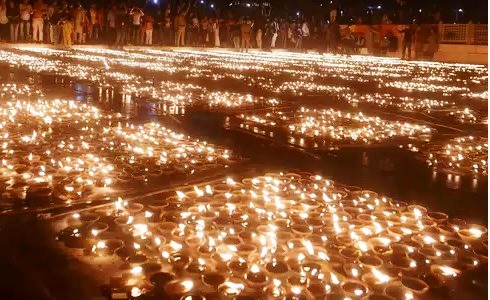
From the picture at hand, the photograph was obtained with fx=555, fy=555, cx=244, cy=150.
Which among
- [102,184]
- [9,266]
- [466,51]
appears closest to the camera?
[9,266]

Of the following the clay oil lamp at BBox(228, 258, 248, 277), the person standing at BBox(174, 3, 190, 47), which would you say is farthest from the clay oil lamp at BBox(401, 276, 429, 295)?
the person standing at BBox(174, 3, 190, 47)

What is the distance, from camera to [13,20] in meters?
26.7

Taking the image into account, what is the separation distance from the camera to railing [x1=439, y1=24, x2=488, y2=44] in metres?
32.3

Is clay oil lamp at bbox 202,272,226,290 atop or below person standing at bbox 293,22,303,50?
below

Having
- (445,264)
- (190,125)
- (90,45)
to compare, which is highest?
(90,45)

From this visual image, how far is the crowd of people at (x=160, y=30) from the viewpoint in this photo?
89.9 feet

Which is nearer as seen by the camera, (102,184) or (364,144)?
(102,184)

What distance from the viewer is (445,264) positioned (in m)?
3.51

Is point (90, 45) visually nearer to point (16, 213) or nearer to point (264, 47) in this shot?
→ point (264, 47)

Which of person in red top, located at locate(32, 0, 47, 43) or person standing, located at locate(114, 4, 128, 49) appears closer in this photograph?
person in red top, located at locate(32, 0, 47, 43)

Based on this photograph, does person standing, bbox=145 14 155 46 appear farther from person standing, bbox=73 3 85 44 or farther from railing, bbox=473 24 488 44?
railing, bbox=473 24 488 44

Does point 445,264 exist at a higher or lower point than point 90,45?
lower

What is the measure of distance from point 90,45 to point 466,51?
2185cm

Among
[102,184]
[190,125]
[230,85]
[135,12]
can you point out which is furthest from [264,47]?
[102,184]
